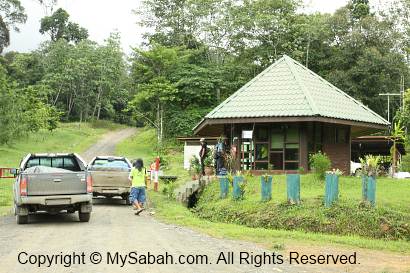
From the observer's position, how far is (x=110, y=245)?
1051 centimetres

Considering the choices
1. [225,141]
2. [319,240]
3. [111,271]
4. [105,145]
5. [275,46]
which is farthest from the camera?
[105,145]

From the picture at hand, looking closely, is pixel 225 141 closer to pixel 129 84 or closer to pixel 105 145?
pixel 105 145

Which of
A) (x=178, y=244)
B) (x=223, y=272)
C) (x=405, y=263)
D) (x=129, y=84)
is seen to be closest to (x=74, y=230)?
(x=178, y=244)

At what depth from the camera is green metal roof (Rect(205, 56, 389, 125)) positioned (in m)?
24.5

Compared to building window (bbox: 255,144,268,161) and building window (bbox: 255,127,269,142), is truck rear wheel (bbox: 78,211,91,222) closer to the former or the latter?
building window (bbox: 255,144,268,161)

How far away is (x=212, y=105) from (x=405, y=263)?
145 feet

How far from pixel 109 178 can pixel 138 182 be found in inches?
140

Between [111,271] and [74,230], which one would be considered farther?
[74,230]

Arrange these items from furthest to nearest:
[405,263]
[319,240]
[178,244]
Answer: [319,240] < [178,244] < [405,263]

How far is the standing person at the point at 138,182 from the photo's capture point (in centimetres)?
1681

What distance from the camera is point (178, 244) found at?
10.9 m

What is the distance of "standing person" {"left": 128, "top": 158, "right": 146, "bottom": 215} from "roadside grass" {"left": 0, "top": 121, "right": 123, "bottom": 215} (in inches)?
629

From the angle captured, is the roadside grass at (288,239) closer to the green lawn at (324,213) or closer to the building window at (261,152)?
the green lawn at (324,213)

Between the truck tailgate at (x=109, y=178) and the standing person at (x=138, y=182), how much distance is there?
2.91m
